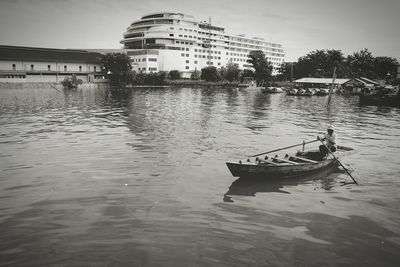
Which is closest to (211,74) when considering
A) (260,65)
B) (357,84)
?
(260,65)

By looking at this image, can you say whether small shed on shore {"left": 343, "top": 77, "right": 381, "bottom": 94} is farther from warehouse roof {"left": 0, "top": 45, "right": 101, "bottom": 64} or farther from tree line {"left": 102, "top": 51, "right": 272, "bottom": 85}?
warehouse roof {"left": 0, "top": 45, "right": 101, "bottom": 64}

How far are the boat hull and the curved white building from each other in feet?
301

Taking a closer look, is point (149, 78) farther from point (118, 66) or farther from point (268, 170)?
point (268, 170)

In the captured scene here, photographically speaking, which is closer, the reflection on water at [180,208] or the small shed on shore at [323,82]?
the reflection on water at [180,208]

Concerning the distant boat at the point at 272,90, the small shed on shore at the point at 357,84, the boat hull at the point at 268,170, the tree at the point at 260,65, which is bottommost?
→ the boat hull at the point at 268,170

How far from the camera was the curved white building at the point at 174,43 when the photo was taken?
337 feet

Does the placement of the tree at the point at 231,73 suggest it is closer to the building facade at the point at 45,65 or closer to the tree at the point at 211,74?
the tree at the point at 211,74

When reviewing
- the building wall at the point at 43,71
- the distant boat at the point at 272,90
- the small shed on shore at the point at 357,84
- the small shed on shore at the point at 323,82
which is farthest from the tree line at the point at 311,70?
the distant boat at the point at 272,90

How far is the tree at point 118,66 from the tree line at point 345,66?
5184 centimetres

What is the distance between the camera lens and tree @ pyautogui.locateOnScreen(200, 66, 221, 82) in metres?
102

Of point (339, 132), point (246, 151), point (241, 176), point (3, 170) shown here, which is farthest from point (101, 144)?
point (339, 132)

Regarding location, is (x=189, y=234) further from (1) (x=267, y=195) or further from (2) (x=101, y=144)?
(2) (x=101, y=144)

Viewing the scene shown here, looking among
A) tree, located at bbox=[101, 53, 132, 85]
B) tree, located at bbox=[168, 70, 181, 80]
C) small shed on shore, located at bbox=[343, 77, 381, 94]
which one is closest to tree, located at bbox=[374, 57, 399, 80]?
small shed on shore, located at bbox=[343, 77, 381, 94]

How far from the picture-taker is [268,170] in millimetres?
11789
